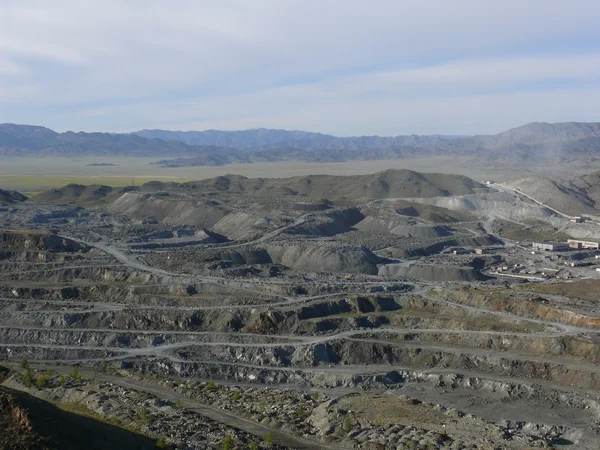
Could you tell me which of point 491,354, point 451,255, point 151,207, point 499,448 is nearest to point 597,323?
point 491,354

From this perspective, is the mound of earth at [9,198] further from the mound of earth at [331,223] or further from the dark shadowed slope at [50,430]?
the dark shadowed slope at [50,430]

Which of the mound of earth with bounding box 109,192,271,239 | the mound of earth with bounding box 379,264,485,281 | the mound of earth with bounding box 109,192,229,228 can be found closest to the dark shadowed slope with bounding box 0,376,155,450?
the mound of earth with bounding box 379,264,485,281

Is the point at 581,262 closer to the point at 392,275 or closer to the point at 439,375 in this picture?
the point at 392,275

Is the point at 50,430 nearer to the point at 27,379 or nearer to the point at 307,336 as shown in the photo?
the point at 27,379

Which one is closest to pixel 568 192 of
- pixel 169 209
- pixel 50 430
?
pixel 169 209

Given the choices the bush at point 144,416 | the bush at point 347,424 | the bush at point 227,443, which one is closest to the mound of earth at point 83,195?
the bush at point 144,416

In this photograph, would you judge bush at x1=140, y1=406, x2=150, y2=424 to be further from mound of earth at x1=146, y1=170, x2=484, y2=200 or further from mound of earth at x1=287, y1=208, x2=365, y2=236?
mound of earth at x1=146, y1=170, x2=484, y2=200
